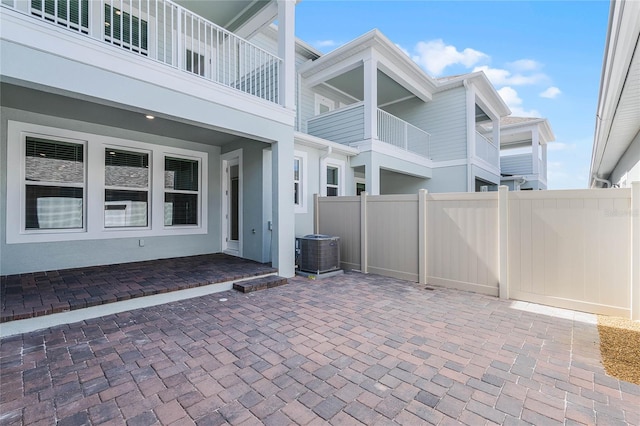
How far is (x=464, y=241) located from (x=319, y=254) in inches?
109

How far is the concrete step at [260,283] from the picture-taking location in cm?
503

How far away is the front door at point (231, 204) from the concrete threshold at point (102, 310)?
2550 millimetres

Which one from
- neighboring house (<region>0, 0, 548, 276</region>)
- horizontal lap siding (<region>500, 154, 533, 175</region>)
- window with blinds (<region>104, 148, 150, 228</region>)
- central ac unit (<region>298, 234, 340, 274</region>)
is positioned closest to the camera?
neighboring house (<region>0, 0, 548, 276</region>)

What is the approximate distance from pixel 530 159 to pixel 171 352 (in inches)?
748

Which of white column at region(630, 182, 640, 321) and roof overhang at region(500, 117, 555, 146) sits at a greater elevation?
roof overhang at region(500, 117, 555, 146)

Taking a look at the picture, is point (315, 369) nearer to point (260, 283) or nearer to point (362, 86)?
point (260, 283)

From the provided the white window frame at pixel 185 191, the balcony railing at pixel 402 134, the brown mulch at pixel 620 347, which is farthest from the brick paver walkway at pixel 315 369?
the balcony railing at pixel 402 134

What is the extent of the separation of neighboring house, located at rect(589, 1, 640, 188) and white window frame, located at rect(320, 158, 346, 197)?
5.57 metres

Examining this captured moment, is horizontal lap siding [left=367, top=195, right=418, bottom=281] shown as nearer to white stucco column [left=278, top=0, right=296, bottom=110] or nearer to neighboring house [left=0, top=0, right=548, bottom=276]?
neighboring house [left=0, top=0, right=548, bottom=276]

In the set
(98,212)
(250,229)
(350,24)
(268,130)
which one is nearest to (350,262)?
(250,229)

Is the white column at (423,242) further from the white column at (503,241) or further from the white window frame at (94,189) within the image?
the white window frame at (94,189)

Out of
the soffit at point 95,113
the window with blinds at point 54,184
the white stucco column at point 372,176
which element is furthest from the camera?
the white stucco column at point 372,176

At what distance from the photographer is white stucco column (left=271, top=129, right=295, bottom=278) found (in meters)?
5.85

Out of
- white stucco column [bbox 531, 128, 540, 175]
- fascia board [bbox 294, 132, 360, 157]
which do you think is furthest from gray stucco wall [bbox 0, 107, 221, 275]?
white stucco column [bbox 531, 128, 540, 175]
